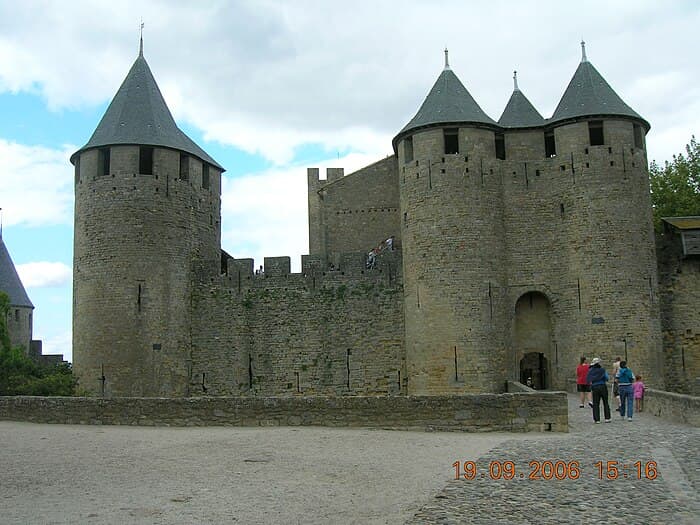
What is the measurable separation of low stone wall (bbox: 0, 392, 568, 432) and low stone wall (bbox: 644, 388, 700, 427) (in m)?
2.40

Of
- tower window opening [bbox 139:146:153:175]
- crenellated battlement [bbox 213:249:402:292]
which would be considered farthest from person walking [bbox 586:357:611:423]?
tower window opening [bbox 139:146:153:175]

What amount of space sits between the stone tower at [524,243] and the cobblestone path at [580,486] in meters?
8.24

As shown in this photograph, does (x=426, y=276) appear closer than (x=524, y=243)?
Yes

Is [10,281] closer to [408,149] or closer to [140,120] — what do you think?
[140,120]

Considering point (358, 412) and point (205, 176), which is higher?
point (205, 176)

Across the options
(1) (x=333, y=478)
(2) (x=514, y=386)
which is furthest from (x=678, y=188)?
(1) (x=333, y=478)

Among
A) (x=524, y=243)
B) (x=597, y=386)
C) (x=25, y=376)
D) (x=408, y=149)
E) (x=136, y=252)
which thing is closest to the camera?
(x=597, y=386)

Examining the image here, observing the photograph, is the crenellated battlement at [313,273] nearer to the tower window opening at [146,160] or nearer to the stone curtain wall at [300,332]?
the stone curtain wall at [300,332]

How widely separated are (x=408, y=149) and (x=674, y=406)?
10514mm

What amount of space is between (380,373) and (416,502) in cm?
1427

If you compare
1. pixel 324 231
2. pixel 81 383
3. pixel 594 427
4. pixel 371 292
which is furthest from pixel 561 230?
pixel 81 383

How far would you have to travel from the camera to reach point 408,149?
21984 mm

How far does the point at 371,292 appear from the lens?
72.8 ft
